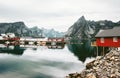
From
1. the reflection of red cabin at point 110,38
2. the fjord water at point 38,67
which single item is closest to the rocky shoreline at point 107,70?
the fjord water at point 38,67

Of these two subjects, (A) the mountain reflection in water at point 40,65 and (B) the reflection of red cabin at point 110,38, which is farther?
(B) the reflection of red cabin at point 110,38

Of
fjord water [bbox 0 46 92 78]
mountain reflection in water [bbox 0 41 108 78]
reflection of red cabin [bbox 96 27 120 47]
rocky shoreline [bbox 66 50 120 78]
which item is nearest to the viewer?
rocky shoreline [bbox 66 50 120 78]

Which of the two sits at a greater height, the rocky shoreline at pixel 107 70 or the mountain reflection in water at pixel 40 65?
the rocky shoreline at pixel 107 70

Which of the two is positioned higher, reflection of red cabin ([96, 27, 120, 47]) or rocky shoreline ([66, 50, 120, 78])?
reflection of red cabin ([96, 27, 120, 47])

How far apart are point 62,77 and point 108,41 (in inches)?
783

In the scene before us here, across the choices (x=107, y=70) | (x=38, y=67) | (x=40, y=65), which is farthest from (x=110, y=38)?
(x=107, y=70)

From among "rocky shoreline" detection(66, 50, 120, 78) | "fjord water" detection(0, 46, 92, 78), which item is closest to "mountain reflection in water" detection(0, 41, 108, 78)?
"fjord water" detection(0, 46, 92, 78)

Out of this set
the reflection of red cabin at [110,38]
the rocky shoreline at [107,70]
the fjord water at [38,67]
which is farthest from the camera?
the reflection of red cabin at [110,38]

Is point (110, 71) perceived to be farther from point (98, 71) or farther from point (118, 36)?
point (118, 36)

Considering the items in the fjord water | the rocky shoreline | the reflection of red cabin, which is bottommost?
the fjord water

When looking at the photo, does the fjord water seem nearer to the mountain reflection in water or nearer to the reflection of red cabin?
the mountain reflection in water

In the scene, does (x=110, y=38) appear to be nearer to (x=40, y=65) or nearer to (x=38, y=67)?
(x=38, y=67)

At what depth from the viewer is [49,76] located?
49844 mm

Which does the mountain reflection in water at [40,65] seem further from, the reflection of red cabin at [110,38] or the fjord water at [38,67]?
the reflection of red cabin at [110,38]
